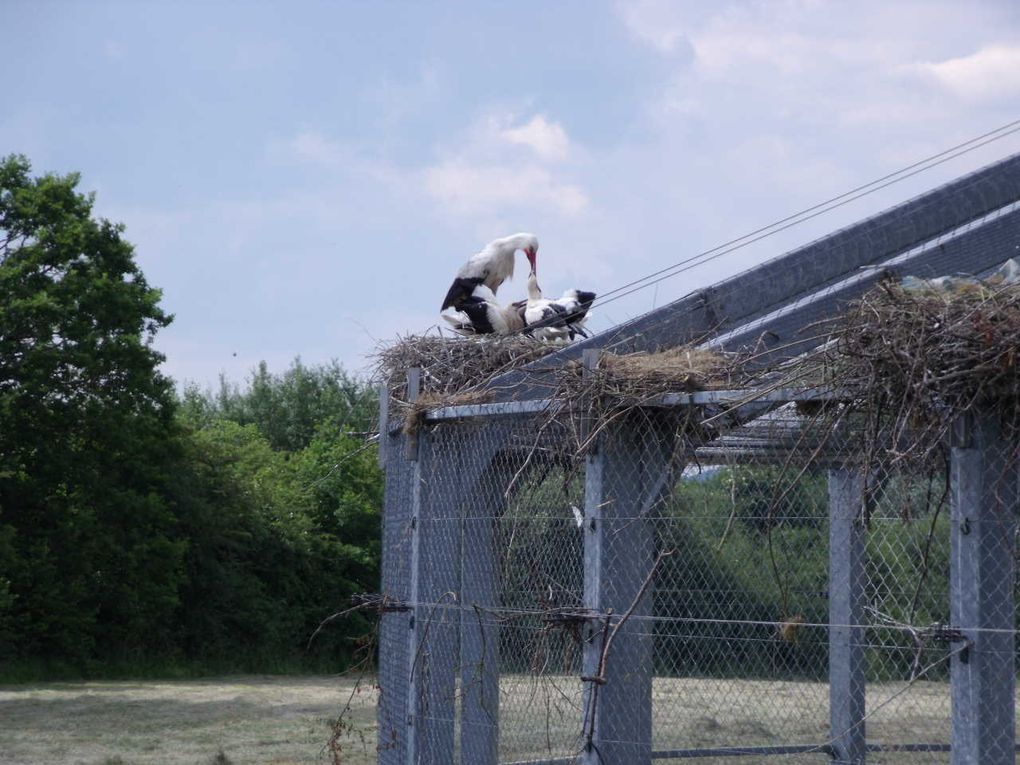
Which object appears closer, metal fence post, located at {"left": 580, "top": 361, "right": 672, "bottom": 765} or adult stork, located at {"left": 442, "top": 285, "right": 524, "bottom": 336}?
metal fence post, located at {"left": 580, "top": 361, "right": 672, "bottom": 765}

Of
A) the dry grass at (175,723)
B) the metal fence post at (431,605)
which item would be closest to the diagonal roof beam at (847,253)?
the metal fence post at (431,605)

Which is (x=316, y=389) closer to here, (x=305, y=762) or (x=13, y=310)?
(x=13, y=310)

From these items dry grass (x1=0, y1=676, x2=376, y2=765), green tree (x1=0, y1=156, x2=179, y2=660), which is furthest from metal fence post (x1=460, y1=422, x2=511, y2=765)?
green tree (x1=0, y1=156, x2=179, y2=660)

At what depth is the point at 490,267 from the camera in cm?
1123

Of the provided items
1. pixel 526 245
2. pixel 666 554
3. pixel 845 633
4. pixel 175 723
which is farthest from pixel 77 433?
pixel 666 554

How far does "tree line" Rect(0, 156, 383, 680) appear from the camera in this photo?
2161 cm

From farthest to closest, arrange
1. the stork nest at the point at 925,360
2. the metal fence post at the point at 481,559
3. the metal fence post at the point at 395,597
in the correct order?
the metal fence post at the point at 395,597
the metal fence post at the point at 481,559
the stork nest at the point at 925,360

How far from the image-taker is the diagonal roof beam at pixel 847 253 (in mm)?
6434

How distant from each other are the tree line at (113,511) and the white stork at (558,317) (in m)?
→ 13.0

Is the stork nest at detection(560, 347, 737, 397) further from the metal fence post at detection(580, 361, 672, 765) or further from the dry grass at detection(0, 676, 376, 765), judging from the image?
the dry grass at detection(0, 676, 376, 765)

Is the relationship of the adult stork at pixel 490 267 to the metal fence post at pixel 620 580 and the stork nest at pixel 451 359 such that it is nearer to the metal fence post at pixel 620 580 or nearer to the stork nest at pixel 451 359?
the stork nest at pixel 451 359

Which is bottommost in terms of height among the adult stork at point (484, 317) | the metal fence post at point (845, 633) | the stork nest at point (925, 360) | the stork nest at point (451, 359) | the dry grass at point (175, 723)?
the dry grass at point (175, 723)

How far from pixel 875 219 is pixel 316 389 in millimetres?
35057

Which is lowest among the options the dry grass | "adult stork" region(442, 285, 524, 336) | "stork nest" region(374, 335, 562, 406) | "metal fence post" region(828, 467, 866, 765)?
the dry grass
